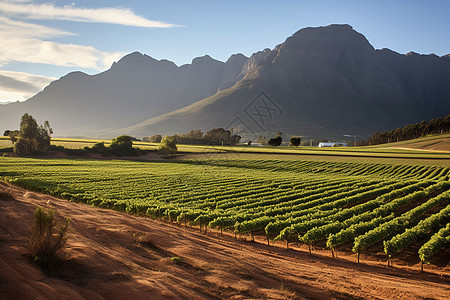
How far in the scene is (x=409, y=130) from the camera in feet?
526

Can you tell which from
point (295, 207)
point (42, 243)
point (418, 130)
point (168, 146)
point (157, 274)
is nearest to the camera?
point (42, 243)

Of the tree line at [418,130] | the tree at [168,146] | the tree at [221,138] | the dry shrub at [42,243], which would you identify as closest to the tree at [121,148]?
the tree at [168,146]

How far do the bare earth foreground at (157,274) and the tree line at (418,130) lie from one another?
165174 mm

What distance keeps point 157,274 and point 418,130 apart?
18281cm

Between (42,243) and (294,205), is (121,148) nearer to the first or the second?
(294,205)

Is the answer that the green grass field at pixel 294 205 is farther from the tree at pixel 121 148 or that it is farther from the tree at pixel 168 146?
the tree at pixel 121 148

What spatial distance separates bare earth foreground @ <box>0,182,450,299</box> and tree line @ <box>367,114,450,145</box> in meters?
165

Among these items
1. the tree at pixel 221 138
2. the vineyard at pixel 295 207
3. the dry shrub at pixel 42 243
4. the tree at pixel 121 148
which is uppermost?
the tree at pixel 221 138

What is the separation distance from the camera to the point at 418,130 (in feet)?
519

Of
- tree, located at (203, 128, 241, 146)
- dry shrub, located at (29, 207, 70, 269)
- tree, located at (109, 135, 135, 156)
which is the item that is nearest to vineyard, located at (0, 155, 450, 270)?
dry shrub, located at (29, 207, 70, 269)

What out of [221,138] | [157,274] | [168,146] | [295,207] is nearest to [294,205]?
[295,207]

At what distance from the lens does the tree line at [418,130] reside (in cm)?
15038

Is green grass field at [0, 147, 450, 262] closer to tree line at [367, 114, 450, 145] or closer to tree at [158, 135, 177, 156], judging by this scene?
tree at [158, 135, 177, 156]

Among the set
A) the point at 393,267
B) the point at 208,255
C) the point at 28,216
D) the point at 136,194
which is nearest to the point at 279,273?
the point at 208,255
